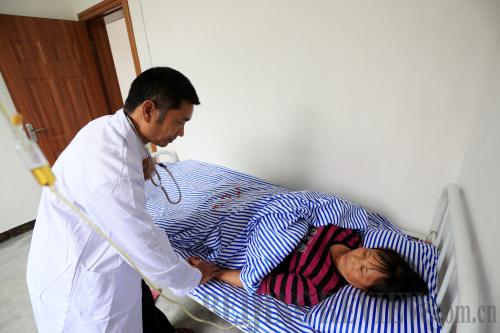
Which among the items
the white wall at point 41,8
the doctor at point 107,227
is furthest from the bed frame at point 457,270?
the white wall at point 41,8

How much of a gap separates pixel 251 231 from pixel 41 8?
2981 millimetres

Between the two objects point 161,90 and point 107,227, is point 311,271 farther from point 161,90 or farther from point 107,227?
point 161,90

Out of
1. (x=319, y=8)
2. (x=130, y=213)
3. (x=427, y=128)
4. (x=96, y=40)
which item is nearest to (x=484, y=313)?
(x=427, y=128)

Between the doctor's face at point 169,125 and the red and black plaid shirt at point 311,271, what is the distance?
0.69 m

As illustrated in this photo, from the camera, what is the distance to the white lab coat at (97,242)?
75cm

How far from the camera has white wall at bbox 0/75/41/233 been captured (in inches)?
88.0

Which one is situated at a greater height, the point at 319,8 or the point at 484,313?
the point at 319,8

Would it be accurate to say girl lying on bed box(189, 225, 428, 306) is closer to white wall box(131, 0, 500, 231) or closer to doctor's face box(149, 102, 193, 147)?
white wall box(131, 0, 500, 231)

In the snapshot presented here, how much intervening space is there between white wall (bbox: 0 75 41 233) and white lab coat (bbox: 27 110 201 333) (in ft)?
6.54

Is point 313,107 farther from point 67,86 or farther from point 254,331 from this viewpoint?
point 67,86

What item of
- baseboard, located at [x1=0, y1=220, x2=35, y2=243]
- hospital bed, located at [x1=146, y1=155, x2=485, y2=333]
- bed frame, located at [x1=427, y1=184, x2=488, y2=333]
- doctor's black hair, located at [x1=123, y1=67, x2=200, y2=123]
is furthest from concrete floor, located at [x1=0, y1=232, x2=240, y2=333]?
doctor's black hair, located at [x1=123, y1=67, x2=200, y2=123]

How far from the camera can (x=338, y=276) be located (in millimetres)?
1028

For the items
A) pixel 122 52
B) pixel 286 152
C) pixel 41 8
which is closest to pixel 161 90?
pixel 286 152

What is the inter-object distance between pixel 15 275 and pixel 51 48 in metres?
2.04
